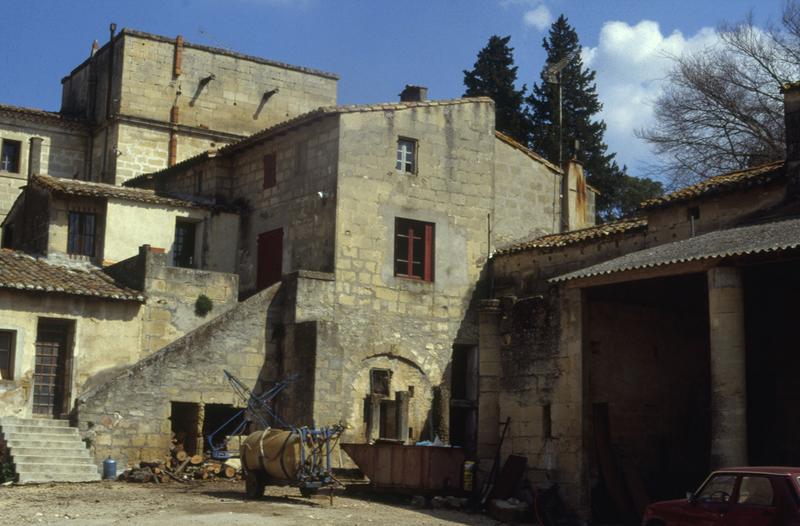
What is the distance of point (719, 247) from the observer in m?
19.1

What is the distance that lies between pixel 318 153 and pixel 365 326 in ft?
16.3

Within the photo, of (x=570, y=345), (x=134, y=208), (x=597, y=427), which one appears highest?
(x=134, y=208)

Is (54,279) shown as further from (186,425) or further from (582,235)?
(582,235)

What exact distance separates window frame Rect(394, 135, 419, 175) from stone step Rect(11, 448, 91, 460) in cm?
1138

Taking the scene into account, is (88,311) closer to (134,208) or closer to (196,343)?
(196,343)

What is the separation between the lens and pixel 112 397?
25.2 meters

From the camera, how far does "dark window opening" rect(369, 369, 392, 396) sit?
29125 millimetres

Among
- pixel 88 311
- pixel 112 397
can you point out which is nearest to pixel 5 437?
pixel 112 397

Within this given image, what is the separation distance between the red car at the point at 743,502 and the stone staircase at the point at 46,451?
13480 mm

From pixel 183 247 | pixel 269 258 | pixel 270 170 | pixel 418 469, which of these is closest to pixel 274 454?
pixel 418 469

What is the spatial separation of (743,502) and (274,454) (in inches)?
378

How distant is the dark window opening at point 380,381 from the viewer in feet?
95.6

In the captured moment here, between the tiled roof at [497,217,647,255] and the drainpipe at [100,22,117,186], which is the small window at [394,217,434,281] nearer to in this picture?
the tiled roof at [497,217,647,255]

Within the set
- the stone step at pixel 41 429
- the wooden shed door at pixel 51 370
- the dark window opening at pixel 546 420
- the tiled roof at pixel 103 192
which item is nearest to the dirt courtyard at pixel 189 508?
the stone step at pixel 41 429
